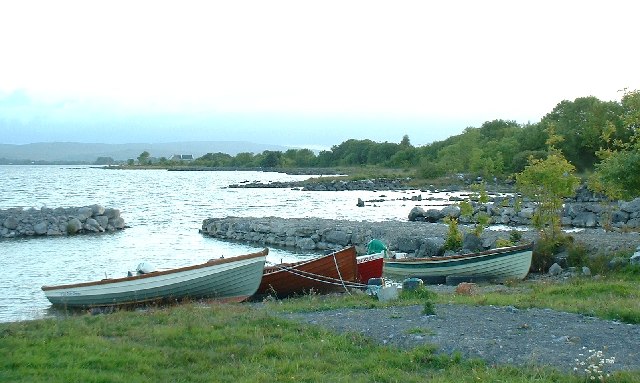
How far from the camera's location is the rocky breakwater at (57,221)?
3856 cm

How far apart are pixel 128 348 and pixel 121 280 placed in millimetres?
7761

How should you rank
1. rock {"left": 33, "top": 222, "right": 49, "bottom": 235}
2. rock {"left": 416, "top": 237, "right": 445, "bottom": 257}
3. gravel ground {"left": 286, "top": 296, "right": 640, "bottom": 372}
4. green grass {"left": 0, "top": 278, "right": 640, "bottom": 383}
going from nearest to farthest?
green grass {"left": 0, "top": 278, "right": 640, "bottom": 383}, gravel ground {"left": 286, "top": 296, "right": 640, "bottom": 372}, rock {"left": 416, "top": 237, "right": 445, "bottom": 257}, rock {"left": 33, "top": 222, "right": 49, "bottom": 235}

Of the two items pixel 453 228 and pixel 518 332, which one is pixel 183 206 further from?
pixel 518 332

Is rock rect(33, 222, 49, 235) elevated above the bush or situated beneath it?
situated beneath

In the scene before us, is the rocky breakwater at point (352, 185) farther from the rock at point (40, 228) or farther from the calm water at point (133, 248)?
the rock at point (40, 228)

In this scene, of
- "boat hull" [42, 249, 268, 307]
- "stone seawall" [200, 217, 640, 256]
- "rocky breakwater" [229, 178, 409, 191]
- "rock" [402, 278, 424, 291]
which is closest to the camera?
"rock" [402, 278, 424, 291]

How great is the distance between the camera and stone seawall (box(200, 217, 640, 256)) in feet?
82.5

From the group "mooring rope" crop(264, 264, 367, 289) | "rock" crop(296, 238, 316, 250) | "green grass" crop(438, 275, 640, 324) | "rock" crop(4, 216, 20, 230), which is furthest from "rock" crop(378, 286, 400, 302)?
"rock" crop(4, 216, 20, 230)

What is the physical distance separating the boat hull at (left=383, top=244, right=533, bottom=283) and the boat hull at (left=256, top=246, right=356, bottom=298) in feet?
11.3

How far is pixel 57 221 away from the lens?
39844mm

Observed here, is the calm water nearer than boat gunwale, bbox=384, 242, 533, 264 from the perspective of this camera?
No

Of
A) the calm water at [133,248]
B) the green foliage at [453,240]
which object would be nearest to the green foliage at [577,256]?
the green foliage at [453,240]

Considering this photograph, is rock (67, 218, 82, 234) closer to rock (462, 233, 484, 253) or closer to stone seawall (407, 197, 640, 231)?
stone seawall (407, 197, 640, 231)

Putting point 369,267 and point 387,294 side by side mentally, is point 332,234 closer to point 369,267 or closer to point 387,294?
point 369,267
